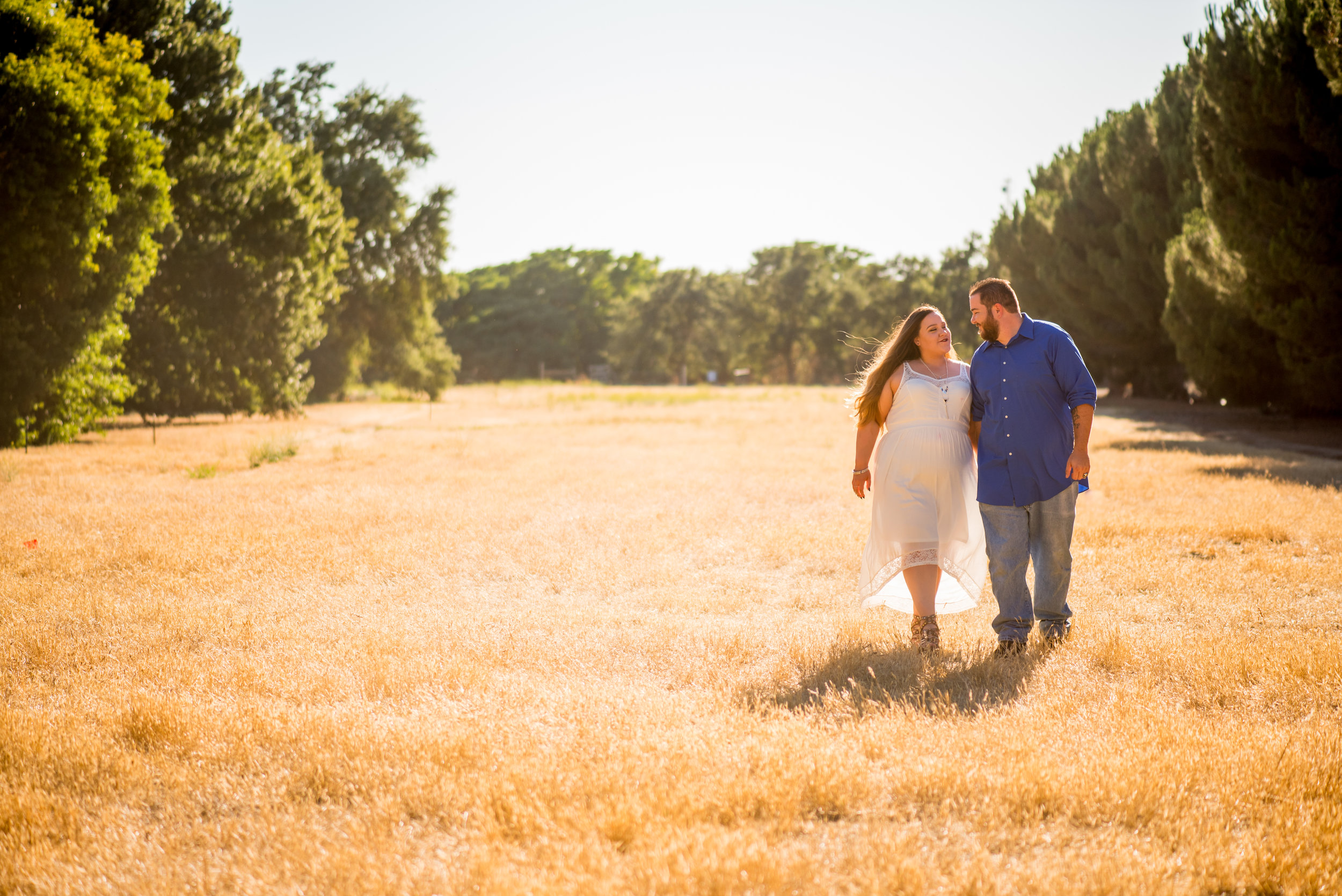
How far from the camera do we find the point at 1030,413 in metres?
5.18

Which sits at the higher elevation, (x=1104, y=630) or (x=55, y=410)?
(x=55, y=410)

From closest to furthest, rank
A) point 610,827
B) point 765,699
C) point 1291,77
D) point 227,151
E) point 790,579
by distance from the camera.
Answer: point 610,827, point 765,699, point 790,579, point 1291,77, point 227,151

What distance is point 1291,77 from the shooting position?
16.9 meters

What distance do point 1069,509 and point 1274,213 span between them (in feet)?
54.0

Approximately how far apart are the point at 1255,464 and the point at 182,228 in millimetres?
26384

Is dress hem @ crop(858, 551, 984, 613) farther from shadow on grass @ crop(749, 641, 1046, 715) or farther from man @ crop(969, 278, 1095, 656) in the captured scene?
shadow on grass @ crop(749, 641, 1046, 715)

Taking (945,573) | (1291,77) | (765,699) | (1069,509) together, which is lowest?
(765,699)

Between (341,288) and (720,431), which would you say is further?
(341,288)

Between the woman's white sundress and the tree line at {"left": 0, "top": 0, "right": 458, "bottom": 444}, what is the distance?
15993mm

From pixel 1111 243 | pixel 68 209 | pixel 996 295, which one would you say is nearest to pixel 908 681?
pixel 996 295

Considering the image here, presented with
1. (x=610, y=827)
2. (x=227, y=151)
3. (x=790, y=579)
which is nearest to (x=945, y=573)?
(x=790, y=579)

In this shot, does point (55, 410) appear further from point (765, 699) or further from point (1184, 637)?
point (1184, 637)

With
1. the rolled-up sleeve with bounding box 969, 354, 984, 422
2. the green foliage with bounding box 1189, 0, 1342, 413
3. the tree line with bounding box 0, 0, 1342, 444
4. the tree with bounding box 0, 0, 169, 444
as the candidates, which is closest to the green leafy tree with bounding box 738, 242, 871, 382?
the tree line with bounding box 0, 0, 1342, 444

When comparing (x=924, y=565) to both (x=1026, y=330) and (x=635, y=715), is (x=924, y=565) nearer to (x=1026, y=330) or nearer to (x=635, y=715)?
(x=1026, y=330)
